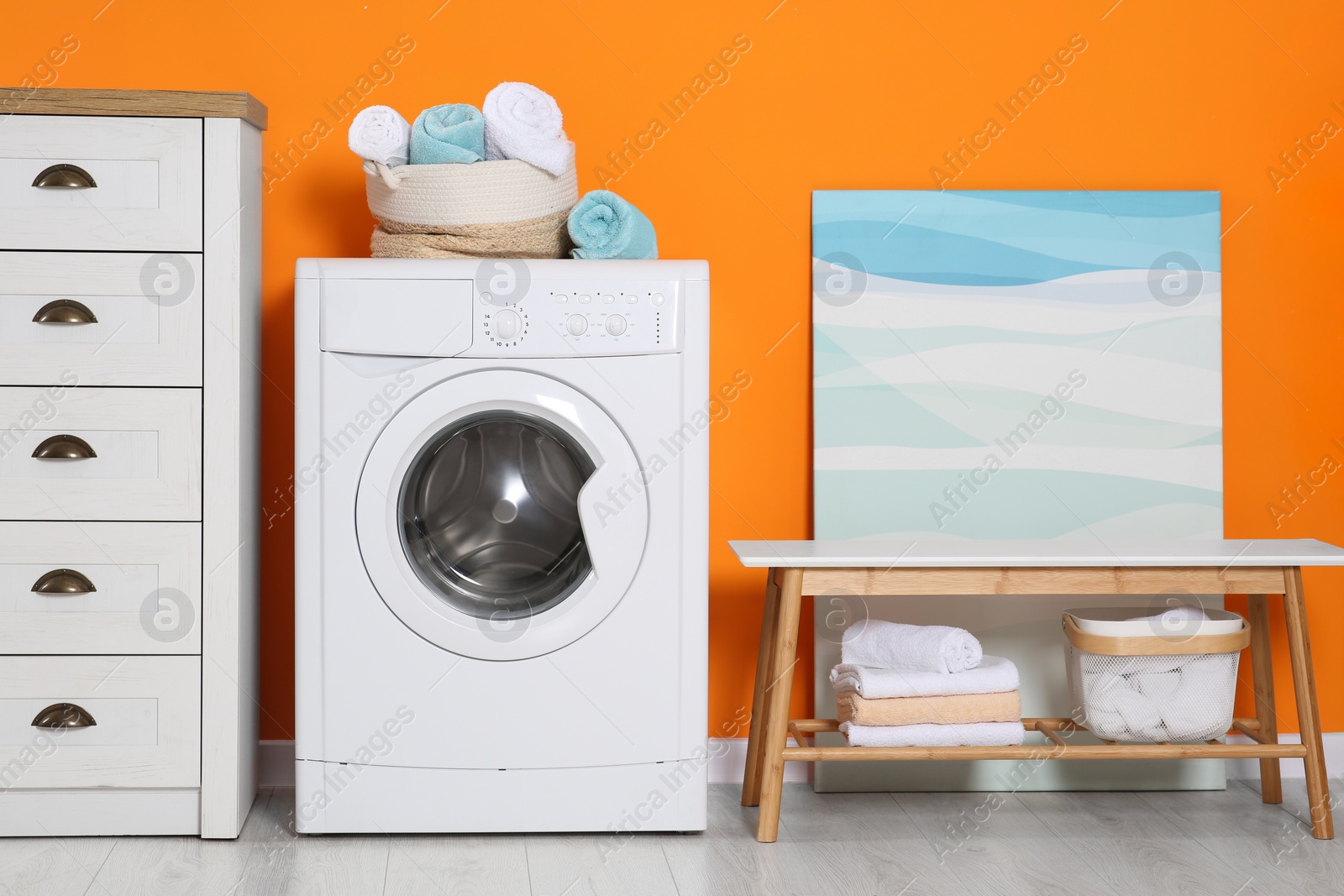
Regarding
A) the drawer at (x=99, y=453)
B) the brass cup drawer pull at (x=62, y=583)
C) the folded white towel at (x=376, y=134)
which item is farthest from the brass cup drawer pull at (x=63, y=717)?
the folded white towel at (x=376, y=134)

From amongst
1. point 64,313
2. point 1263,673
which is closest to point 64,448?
point 64,313

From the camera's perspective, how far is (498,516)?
1910 mm

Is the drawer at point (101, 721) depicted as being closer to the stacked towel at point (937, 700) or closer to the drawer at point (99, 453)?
the drawer at point (99, 453)

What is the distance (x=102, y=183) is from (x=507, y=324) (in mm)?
721

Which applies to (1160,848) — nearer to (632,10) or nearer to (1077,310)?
(1077,310)

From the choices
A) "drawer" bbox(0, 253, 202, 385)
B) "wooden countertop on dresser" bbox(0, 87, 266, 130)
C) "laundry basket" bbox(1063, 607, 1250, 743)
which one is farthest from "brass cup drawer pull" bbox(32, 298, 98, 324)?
"laundry basket" bbox(1063, 607, 1250, 743)

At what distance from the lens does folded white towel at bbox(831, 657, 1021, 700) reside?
1.96 meters

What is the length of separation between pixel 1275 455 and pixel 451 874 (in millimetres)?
1859

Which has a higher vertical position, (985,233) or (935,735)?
(985,233)

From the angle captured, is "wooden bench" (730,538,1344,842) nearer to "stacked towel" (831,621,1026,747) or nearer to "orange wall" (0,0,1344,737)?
"stacked towel" (831,621,1026,747)

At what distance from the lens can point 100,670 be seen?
6.25ft

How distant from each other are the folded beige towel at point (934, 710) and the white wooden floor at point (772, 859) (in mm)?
219

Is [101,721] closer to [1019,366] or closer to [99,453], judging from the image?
[99,453]

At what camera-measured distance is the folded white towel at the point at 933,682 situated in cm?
196
